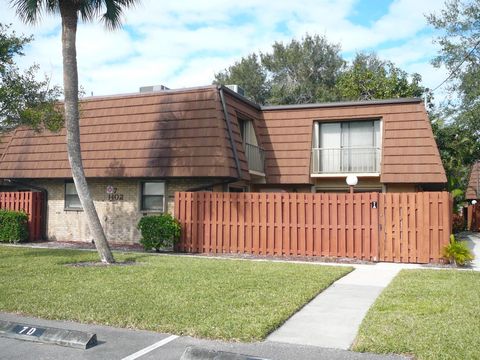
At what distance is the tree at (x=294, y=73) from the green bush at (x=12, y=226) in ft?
91.3

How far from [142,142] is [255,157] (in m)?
4.62

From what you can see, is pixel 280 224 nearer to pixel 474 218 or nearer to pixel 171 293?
pixel 171 293

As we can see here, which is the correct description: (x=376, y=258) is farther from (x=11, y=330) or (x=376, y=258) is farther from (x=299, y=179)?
(x=11, y=330)

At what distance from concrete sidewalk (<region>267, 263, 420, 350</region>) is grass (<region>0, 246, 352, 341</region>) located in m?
0.18

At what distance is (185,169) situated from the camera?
1602 cm

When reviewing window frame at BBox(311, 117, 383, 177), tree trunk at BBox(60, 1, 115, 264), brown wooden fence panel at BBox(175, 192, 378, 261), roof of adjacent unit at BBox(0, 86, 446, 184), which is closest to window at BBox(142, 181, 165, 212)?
roof of adjacent unit at BBox(0, 86, 446, 184)

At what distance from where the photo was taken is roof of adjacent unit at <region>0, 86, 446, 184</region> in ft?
53.6

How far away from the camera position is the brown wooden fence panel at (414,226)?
1350 centimetres

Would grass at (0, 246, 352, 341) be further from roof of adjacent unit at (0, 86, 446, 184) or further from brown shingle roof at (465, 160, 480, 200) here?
brown shingle roof at (465, 160, 480, 200)

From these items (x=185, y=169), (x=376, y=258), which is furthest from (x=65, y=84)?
(x=376, y=258)

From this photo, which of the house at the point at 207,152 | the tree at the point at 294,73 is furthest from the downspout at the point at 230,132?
the tree at the point at 294,73

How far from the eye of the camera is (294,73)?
4522 cm

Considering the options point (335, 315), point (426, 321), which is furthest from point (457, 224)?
point (426, 321)

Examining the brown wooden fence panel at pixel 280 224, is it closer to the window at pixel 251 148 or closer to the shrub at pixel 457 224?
the window at pixel 251 148
